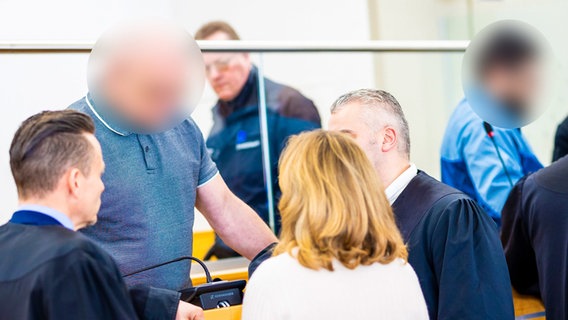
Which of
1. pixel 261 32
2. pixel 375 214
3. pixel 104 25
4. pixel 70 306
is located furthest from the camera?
pixel 261 32

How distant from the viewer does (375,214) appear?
5.80ft

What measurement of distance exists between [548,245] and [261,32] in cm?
357

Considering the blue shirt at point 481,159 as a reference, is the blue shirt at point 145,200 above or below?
above

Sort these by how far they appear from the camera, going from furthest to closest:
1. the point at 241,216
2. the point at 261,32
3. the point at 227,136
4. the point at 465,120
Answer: the point at 261,32, the point at 227,136, the point at 465,120, the point at 241,216

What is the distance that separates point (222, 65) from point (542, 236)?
5.60 ft

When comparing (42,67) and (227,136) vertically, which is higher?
(42,67)

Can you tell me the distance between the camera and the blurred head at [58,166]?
5.71 ft

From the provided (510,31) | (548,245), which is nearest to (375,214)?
(548,245)

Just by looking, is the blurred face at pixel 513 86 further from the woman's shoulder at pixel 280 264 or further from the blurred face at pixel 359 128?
the woman's shoulder at pixel 280 264

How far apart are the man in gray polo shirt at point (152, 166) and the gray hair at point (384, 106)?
0.44m

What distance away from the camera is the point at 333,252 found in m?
1.71

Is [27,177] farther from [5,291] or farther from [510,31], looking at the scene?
[510,31]

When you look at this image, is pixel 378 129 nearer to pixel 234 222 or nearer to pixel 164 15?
pixel 234 222

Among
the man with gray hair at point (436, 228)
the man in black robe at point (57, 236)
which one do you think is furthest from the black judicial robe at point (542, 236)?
the man in black robe at point (57, 236)
